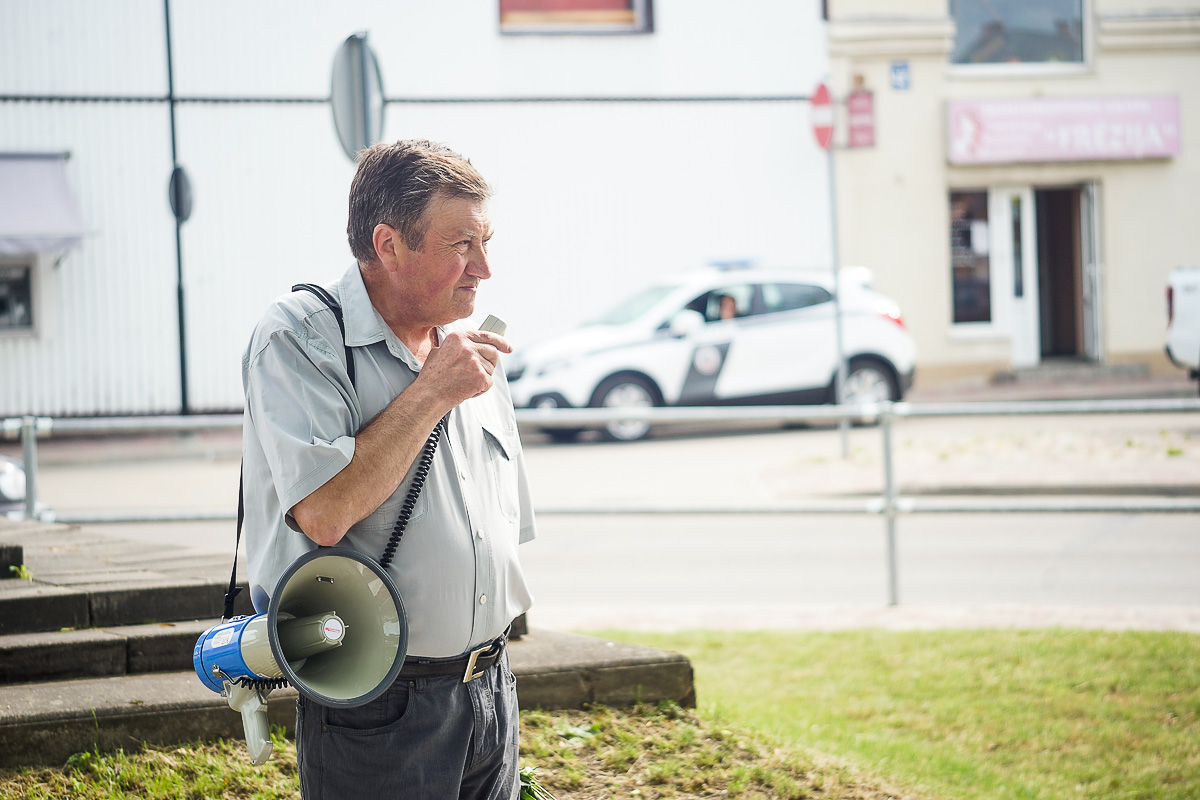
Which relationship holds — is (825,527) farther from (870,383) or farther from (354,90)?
(870,383)

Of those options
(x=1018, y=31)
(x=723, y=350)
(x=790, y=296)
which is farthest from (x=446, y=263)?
(x=1018, y=31)

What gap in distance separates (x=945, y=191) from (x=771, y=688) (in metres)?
17.0

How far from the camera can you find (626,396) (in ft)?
51.3

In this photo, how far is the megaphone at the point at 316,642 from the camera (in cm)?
217

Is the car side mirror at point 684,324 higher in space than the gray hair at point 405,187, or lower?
higher

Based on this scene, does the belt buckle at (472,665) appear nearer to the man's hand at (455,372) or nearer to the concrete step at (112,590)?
the man's hand at (455,372)

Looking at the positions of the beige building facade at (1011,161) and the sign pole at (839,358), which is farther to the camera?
the beige building facade at (1011,161)

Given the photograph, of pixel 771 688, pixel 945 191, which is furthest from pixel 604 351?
pixel 771 688

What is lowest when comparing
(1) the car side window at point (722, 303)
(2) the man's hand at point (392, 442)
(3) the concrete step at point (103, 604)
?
(3) the concrete step at point (103, 604)

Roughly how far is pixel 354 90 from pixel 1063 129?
57.2 feet

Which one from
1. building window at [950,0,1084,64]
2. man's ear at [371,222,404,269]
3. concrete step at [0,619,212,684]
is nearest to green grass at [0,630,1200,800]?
concrete step at [0,619,212,684]

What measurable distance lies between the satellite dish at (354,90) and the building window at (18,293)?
47.5ft

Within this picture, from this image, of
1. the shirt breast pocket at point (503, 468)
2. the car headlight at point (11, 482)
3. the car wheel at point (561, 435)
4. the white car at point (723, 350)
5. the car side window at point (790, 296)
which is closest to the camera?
the shirt breast pocket at point (503, 468)

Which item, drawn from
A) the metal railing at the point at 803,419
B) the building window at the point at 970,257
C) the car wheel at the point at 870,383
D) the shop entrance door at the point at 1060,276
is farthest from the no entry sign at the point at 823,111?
the shop entrance door at the point at 1060,276
